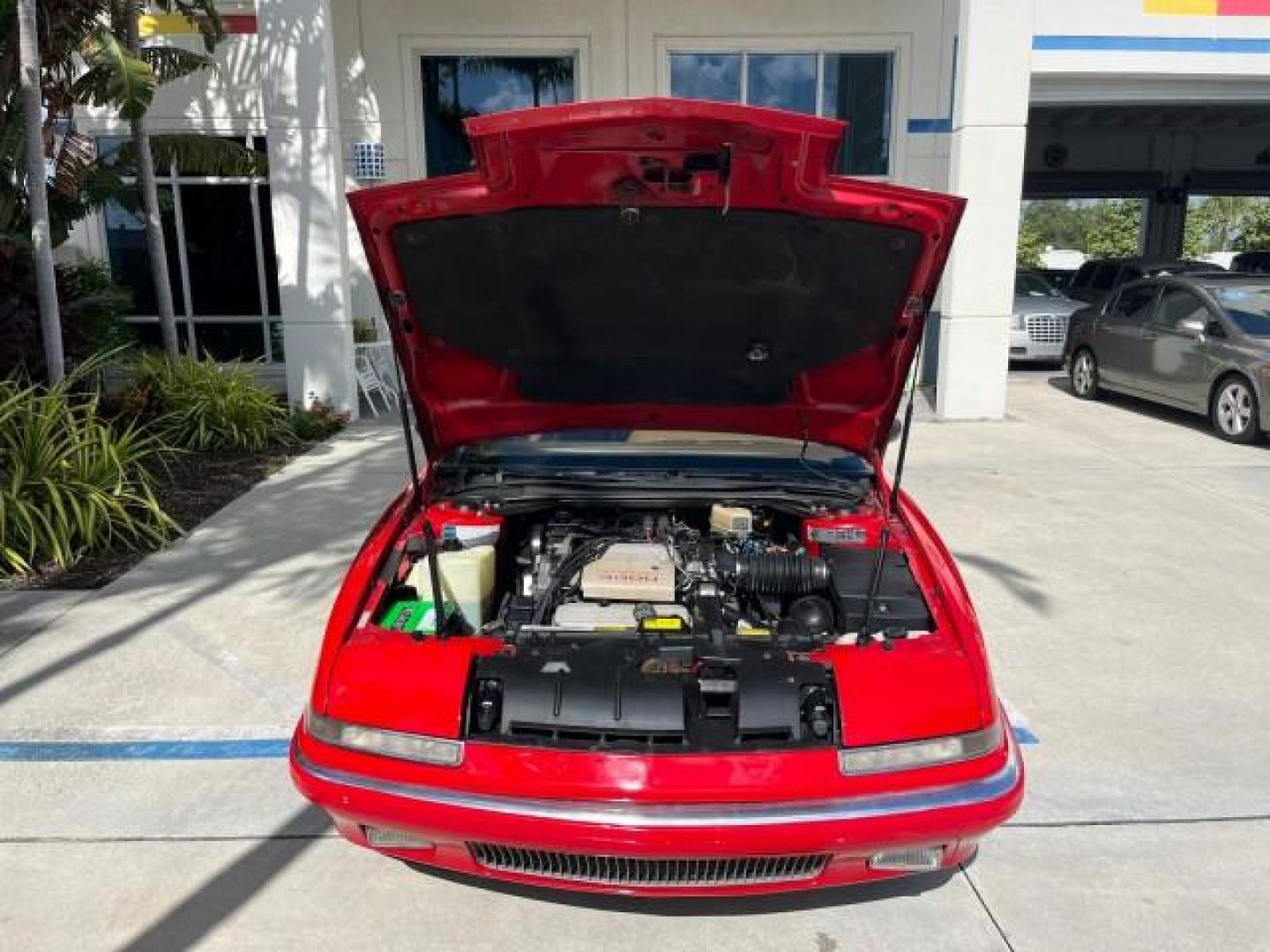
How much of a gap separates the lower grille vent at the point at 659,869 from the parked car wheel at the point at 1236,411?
8.40 m

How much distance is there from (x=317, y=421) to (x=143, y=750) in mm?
6133

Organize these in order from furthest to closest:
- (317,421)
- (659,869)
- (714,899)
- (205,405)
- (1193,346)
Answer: (1193,346) < (317,421) < (205,405) < (714,899) < (659,869)

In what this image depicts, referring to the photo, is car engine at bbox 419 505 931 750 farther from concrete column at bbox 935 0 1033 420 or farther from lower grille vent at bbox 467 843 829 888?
concrete column at bbox 935 0 1033 420

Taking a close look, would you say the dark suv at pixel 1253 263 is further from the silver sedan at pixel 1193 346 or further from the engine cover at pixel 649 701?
the engine cover at pixel 649 701

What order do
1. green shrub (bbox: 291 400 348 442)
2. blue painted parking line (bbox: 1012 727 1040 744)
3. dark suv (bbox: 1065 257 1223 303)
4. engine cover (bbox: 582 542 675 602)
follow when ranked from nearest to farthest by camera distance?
1. engine cover (bbox: 582 542 675 602)
2. blue painted parking line (bbox: 1012 727 1040 744)
3. green shrub (bbox: 291 400 348 442)
4. dark suv (bbox: 1065 257 1223 303)

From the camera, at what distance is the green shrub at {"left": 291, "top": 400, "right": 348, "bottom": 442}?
30.0 ft

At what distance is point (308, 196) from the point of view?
951cm

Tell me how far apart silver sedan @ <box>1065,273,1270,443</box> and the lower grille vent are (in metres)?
8.29

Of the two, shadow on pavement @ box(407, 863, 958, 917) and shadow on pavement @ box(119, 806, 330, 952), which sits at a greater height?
shadow on pavement @ box(407, 863, 958, 917)

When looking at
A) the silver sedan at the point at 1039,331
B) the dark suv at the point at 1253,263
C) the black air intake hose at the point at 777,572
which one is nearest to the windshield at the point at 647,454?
the black air intake hose at the point at 777,572

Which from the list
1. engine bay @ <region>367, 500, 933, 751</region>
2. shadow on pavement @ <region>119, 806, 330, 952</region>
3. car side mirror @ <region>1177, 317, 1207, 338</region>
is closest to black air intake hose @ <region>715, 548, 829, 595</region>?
engine bay @ <region>367, 500, 933, 751</region>

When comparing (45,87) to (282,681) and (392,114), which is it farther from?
(282,681)

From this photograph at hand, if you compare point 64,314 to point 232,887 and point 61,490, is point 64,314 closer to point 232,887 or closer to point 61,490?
point 61,490

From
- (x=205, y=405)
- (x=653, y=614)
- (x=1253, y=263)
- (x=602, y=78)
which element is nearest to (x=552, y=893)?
(x=653, y=614)
